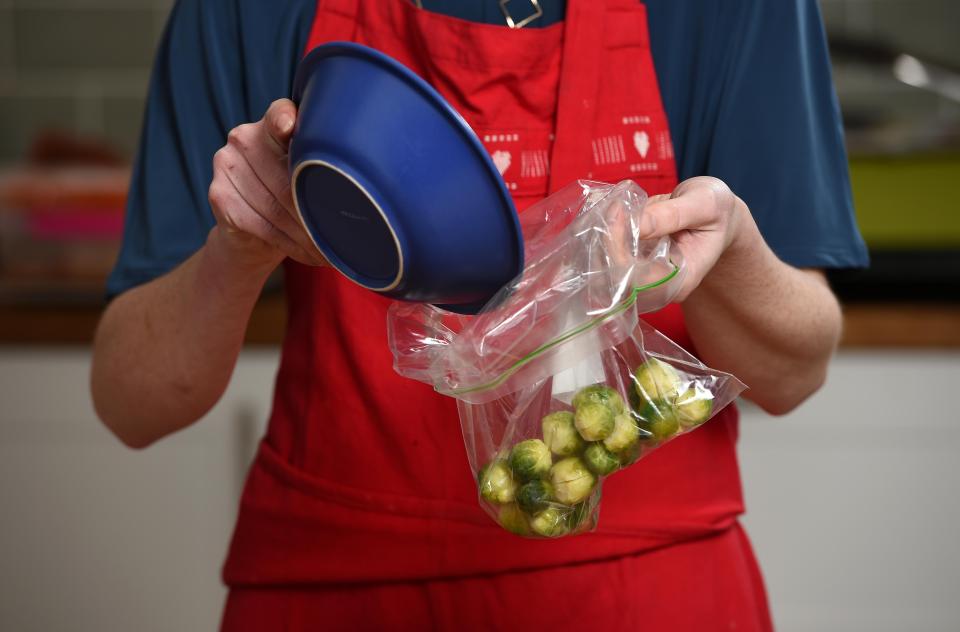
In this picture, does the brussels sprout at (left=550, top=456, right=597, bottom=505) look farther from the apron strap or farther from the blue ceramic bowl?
the apron strap

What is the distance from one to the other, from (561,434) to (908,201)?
1.26 m

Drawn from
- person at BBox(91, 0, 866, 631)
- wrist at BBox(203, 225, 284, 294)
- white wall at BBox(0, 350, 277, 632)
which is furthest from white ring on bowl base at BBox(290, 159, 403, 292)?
white wall at BBox(0, 350, 277, 632)

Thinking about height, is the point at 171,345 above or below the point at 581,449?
below

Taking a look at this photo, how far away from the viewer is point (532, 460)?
1.96 feet

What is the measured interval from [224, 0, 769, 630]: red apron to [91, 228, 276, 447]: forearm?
3.2 inches

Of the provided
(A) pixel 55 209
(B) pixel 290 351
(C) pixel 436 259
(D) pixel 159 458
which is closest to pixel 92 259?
(A) pixel 55 209

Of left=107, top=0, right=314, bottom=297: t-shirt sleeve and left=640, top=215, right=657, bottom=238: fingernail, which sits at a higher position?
left=640, top=215, right=657, bottom=238: fingernail

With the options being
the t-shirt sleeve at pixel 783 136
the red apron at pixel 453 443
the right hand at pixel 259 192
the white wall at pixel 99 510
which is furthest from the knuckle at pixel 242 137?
the white wall at pixel 99 510

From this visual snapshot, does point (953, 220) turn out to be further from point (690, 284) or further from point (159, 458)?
point (159, 458)

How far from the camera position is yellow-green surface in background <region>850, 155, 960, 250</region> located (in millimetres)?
1627

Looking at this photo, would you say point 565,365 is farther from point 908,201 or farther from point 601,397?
point 908,201

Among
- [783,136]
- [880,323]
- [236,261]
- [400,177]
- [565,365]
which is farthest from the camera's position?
[880,323]

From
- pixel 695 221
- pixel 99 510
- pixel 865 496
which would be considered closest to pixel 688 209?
pixel 695 221

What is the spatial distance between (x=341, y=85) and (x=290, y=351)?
40cm
